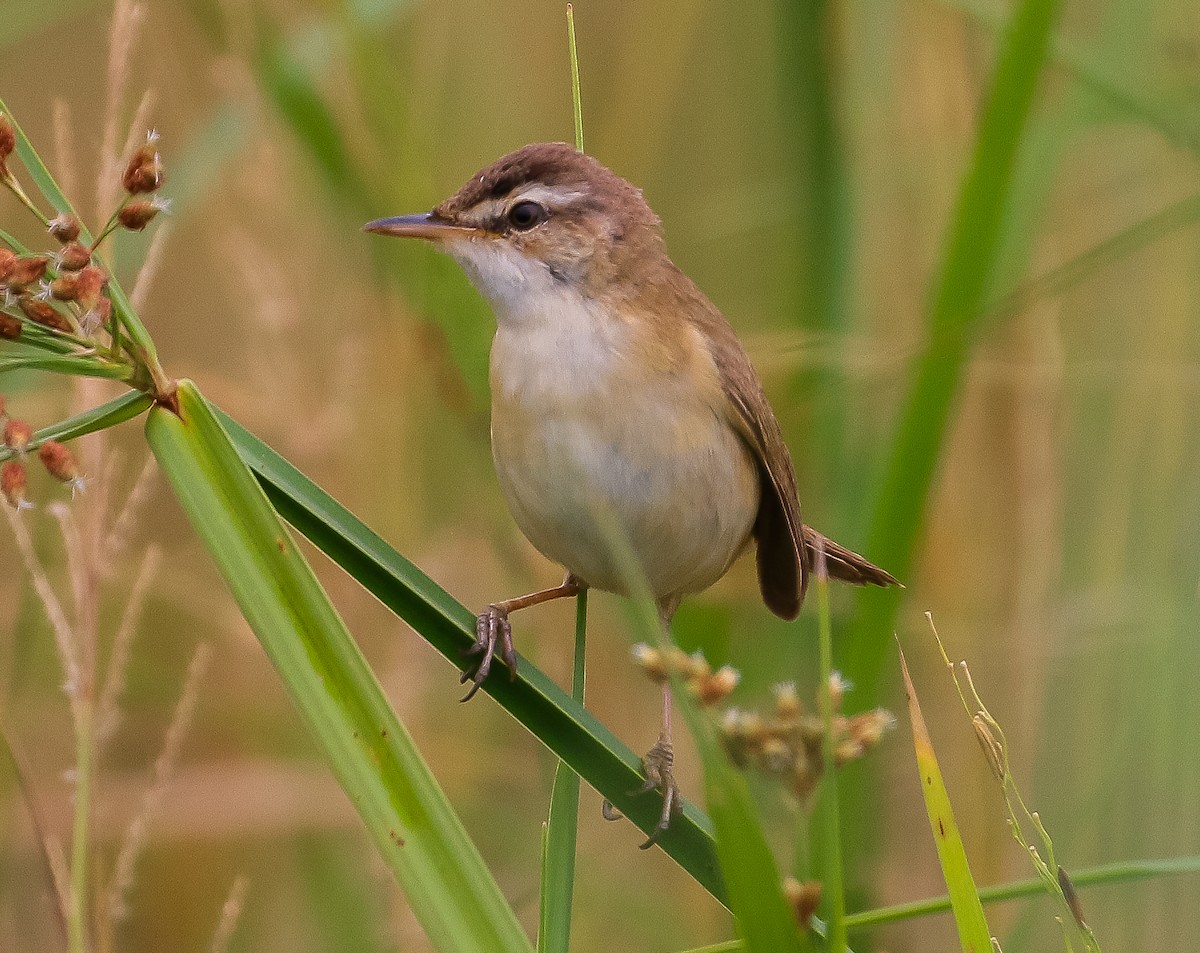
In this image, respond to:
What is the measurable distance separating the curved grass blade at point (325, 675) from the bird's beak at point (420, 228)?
3.88 ft

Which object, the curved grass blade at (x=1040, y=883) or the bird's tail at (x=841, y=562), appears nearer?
the curved grass blade at (x=1040, y=883)

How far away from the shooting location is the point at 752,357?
3271 mm

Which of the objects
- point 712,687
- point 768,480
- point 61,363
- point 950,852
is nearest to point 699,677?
point 712,687

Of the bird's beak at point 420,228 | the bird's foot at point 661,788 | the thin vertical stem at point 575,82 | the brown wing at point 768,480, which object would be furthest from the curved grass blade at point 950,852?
the bird's beak at point 420,228

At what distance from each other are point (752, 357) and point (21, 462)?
82.1 inches

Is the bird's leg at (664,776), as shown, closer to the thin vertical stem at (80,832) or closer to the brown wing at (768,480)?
the brown wing at (768,480)

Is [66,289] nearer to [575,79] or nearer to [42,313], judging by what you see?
[42,313]

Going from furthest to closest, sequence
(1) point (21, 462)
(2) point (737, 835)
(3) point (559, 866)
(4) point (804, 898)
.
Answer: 1. (3) point (559, 866)
2. (1) point (21, 462)
3. (4) point (804, 898)
4. (2) point (737, 835)

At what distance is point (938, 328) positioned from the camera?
2467 millimetres

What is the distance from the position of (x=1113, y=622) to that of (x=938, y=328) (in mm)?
1211

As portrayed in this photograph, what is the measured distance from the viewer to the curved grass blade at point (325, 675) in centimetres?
145

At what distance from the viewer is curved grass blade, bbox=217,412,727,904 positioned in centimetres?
171

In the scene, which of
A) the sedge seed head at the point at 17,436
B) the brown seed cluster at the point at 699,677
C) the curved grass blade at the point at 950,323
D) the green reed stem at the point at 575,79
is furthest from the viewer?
the curved grass blade at the point at 950,323

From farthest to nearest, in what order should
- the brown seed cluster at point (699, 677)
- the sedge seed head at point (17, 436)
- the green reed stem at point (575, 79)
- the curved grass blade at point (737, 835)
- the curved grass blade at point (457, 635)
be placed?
the green reed stem at point (575, 79) < the curved grass blade at point (457, 635) < the sedge seed head at point (17, 436) < the brown seed cluster at point (699, 677) < the curved grass blade at point (737, 835)
